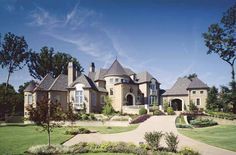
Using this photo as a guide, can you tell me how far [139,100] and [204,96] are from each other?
13.1 m

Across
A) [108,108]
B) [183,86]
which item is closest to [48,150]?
[108,108]

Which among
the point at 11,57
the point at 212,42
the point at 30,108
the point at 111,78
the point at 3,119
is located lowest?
the point at 3,119

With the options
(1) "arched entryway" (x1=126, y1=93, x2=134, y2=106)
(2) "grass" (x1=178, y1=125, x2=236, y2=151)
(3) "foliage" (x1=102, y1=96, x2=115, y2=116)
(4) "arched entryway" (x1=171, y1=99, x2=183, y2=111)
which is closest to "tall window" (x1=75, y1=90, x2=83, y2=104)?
(3) "foliage" (x1=102, y1=96, x2=115, y2=116)

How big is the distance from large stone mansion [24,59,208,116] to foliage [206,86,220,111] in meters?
2.21

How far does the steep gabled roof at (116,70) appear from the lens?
4888 centimetres

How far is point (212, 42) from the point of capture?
160 ft

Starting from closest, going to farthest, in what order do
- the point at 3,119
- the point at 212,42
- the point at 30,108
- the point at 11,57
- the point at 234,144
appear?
the point at 30,108 → the point at 234,144 → the point at 3,119 → the point at 11,57 → the point at 212,42

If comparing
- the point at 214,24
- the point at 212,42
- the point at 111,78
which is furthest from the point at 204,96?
the point at 111,78

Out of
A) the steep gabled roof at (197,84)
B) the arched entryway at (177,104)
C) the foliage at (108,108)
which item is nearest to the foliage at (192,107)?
the steep gabled roof at (197,84)

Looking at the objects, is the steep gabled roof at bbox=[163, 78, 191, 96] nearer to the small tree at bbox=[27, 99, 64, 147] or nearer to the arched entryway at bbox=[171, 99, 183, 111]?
the arched entryway at bbox=[171, 99, 183, 111]

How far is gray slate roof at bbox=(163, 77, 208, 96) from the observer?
159 ft

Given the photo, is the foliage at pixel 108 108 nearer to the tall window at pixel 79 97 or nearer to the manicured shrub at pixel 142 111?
the tall window at pixel 79 97

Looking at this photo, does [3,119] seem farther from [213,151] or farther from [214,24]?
[214,24]

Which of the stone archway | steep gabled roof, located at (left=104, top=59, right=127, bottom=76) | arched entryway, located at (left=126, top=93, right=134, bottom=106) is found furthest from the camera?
the stone archway
